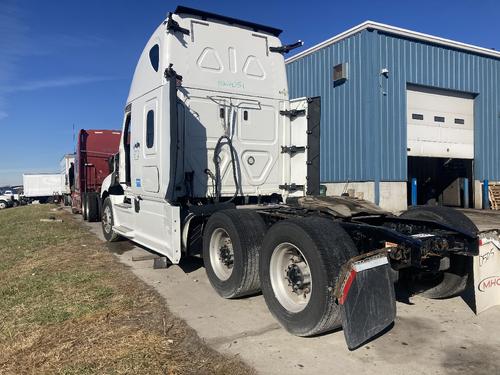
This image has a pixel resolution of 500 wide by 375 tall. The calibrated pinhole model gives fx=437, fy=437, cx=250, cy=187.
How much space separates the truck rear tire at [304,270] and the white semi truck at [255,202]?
0.01 m

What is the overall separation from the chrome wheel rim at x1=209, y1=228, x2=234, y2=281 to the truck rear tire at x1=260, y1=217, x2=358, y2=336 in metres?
0.84

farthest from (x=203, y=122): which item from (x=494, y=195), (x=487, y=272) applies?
(x=494, y=195)

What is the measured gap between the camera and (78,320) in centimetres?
465

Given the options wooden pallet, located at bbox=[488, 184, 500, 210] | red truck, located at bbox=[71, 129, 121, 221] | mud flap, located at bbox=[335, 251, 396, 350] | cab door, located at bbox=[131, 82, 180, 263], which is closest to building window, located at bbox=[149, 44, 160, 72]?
cab door, located at bbox=[131, 82, 180, 263]

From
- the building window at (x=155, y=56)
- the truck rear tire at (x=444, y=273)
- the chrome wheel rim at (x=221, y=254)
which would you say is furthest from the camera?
the building window at (x=155, y=56)

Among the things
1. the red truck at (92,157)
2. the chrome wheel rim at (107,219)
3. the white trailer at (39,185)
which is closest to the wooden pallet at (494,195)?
the red truck at (92,157)

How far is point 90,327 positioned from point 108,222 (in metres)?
5.50

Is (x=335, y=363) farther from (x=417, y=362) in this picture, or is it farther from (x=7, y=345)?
(x=7, y=345)

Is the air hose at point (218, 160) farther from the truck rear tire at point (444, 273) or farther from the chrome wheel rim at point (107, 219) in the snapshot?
the chrome wheel rim at point (107, 219)

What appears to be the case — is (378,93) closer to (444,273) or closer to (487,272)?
(444,273)

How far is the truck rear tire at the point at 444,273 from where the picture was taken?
4.79 meters

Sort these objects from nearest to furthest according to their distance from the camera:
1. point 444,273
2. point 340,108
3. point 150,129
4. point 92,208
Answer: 1. point 444,273
2. point 150,129
3. point 92,208
4. point 340,108

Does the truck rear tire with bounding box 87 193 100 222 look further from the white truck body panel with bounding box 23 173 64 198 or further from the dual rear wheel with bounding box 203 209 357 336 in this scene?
the white truck body panel with bounding box 23 173 64 198

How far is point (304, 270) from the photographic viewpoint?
4.23m
